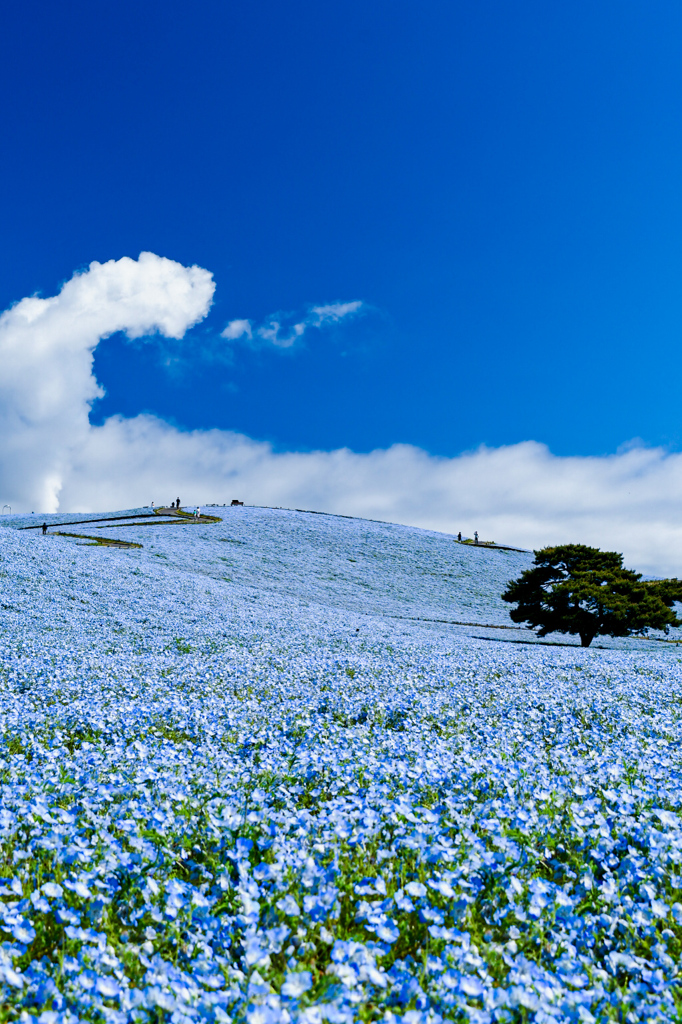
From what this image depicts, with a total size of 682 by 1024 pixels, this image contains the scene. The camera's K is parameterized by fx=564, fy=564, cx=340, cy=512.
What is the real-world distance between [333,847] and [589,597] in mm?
28406

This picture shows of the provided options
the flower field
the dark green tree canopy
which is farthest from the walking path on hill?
the flower field

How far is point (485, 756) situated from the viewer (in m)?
7.27

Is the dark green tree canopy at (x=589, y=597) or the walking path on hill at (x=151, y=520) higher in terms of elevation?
the walking path on hill at (x=151, y=520)

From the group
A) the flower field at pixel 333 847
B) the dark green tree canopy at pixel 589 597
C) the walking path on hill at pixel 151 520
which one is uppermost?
the walking path on hill at pixel 151 520

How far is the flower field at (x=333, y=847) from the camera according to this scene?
10.8 ft

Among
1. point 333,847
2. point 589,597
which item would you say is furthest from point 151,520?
point 333,847

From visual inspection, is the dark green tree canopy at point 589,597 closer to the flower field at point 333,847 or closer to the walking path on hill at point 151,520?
the flower field at point 333,847

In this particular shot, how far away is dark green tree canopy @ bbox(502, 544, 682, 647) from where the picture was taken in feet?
96.7

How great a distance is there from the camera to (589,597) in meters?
29.8

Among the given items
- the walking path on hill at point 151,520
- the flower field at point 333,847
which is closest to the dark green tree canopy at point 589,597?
the flower field at point 333,847

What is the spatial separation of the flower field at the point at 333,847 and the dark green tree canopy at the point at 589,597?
1795 centimetres

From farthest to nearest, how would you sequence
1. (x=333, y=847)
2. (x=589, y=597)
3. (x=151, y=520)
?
(x=151, y=520), (x=589, y=597), (x=333, y=847)

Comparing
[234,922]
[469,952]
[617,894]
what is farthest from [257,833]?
[617,894]

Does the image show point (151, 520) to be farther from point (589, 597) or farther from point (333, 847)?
point (333, 847)
